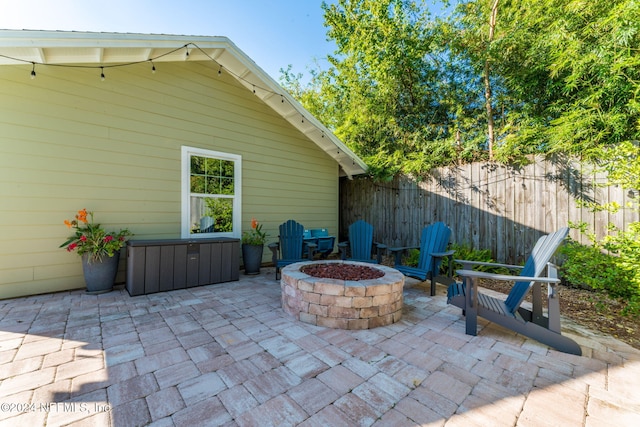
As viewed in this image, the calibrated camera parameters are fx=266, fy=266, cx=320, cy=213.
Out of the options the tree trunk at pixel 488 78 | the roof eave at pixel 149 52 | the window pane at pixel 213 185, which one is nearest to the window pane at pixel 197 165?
the window pane at pixel 213 185

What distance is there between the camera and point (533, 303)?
8.32 ft

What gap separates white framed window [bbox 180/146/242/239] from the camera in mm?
4662

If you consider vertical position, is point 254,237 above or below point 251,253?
above

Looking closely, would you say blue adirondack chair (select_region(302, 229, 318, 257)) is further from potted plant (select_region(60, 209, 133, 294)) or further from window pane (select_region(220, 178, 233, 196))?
potted plant (select_region(60, 209, 133, 294))

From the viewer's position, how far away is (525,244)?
14.6 feet

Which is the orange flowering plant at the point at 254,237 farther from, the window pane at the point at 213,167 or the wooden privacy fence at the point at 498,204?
the wooden privacy fence at the point at 498,204

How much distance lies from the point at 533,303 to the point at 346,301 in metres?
1.77

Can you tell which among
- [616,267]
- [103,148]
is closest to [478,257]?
[616,267]

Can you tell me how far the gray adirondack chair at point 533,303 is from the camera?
2.25 meters

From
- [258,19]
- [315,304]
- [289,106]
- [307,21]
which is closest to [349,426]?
[315,304]

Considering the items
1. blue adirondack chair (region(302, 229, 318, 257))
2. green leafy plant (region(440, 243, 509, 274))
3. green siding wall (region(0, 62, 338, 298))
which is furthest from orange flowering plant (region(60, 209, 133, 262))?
green leafy plant (region(440, 243, 509, 274))

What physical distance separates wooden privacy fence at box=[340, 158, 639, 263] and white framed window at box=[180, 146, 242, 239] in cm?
341

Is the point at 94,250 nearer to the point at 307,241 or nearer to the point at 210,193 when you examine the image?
the point at 210,193

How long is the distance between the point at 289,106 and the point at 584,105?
194 inches
